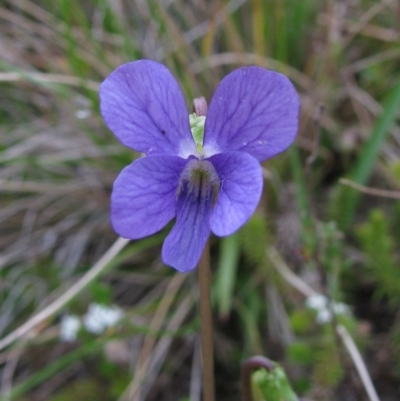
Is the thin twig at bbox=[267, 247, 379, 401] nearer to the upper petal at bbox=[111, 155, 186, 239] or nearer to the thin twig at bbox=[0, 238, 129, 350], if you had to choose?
the thin twig at bbox=[0, 238, 129, 350]

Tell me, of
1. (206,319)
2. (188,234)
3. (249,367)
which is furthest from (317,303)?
(188,234)

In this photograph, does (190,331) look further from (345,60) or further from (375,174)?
(345,60)

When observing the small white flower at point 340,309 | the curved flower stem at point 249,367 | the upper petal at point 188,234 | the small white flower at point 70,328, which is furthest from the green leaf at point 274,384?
the small white flower at point 70,328

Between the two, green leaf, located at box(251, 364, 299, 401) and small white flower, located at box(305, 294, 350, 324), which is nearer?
green leaf, located at box(251, 364, 299, 401)

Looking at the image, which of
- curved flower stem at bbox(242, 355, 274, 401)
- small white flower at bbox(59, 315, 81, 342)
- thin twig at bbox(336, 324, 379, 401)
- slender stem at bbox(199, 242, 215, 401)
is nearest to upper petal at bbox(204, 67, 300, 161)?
slender stem at bbox(199, 242, 215, 401)

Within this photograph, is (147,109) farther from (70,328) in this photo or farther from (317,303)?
(70,328)

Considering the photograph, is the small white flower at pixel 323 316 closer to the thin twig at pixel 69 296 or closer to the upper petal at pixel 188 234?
the thin twig at pixel 69 296

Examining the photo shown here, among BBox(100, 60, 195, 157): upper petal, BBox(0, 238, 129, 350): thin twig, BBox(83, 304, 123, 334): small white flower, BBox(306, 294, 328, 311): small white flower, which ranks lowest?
BBox(306, 294, 328, 311): small white flower
